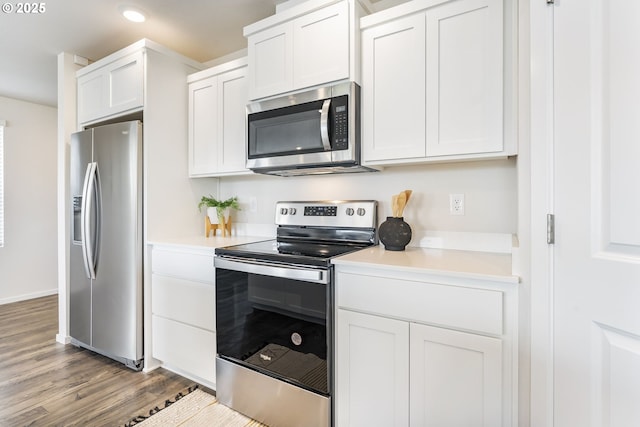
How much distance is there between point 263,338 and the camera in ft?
5.61

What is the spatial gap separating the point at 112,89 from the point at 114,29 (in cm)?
43

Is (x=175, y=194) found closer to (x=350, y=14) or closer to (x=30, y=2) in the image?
(x=30, y=2)

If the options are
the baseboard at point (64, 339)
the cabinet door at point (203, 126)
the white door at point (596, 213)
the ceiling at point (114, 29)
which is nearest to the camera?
the white door at point (596, 213)

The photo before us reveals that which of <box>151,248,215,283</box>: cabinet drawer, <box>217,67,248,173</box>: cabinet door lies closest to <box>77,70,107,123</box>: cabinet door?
<box>217,67,248,173</box>: cabinet door

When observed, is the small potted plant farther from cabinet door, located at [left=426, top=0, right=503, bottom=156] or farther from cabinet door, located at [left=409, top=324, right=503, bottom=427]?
cabinet door, located at [left=409, top=324, right=503, bottom=427]

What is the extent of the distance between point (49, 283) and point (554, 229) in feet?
18.0

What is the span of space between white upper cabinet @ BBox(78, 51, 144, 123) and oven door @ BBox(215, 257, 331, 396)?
147cm

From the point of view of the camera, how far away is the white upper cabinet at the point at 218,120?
2240 mm

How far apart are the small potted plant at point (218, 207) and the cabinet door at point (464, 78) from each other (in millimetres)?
1592

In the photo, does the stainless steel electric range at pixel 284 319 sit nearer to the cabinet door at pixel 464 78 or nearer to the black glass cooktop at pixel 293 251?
the black glass cooktop at pixel 293 251

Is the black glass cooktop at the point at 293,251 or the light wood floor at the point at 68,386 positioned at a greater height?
the black glass cooktop at the point at 293,251

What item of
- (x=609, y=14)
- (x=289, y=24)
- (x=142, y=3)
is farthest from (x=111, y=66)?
(x=609, y=14)

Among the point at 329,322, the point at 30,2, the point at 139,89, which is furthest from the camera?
the point at 139,89

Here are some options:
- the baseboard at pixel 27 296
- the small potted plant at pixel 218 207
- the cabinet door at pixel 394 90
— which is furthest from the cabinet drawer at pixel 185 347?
the baseboard at pixel 27 296
